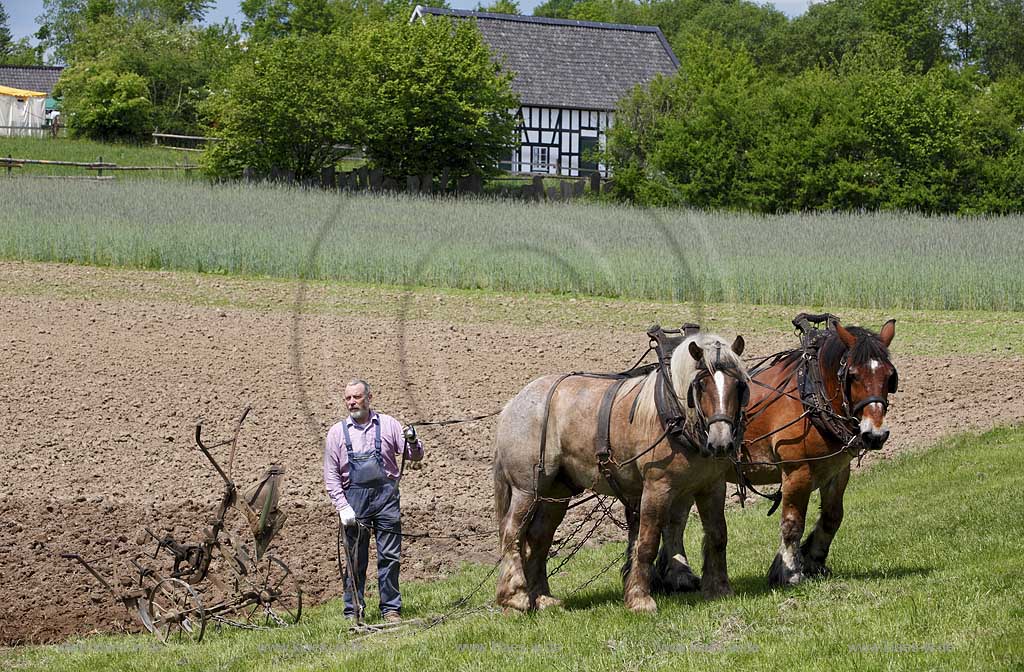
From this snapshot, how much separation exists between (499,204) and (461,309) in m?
12.3

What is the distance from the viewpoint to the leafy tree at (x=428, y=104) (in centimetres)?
4278

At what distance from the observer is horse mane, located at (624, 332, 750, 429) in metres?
7.45

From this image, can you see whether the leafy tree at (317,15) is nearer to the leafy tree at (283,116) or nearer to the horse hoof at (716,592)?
the leafy tree at (283,116)

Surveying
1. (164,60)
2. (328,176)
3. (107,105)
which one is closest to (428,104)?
(328,176)

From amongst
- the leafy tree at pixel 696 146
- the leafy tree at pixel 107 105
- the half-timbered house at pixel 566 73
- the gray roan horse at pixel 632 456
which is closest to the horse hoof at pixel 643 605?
the gray roan horse at pixel 632 456

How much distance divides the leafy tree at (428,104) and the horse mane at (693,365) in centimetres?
3550

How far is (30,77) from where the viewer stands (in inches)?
3255

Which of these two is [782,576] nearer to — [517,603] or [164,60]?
[517,603]

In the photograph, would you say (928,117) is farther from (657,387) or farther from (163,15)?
(163,15)

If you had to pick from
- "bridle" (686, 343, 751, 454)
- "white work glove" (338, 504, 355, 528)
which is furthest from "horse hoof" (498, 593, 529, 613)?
"bridle" (686, 343, 751, 454)

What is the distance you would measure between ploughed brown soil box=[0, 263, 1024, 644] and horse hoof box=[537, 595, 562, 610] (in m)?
2.79

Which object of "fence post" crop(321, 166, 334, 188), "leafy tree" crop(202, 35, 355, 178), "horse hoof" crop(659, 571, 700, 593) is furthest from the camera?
"leafy tree" crop(202, 35, 355, 178)

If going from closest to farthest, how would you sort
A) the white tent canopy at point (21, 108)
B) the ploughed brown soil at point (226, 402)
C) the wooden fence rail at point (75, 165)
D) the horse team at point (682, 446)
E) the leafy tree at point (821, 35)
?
1. the horse team at point (682, 446)
2. the ploughed brown soil at point (226, 402)
3. the wooden fence rail at point (75, 165)
4. the white tent canopy at point (21, 108)
5. the leafy tree at point (821, 35)

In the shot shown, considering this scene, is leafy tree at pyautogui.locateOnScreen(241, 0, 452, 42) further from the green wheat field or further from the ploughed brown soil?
the ploughed brown soil
